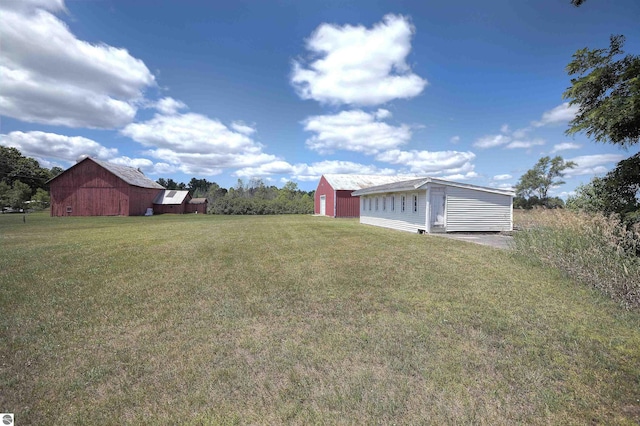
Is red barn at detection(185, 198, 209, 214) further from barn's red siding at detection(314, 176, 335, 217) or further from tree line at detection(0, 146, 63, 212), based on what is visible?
tree line at detection(0, 146, 63, 212)

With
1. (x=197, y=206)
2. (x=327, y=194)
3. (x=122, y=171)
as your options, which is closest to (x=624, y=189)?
(x=327, y=194)

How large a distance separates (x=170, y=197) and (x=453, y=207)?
119ft

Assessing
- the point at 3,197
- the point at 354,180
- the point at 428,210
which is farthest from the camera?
the point at 3,197

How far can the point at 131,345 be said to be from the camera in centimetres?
405

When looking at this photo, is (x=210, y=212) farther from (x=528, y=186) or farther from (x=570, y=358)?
(x=528, y=186)

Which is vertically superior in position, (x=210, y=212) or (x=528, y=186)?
(x=528, y=186)

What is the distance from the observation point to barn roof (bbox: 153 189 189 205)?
4012 cm

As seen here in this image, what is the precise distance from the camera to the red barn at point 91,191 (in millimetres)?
31031

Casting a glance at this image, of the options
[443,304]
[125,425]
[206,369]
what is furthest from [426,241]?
[125,425]

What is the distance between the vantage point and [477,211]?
52.0 ft

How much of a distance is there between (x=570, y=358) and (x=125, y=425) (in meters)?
4.80

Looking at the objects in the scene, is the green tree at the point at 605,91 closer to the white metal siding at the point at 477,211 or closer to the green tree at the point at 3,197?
the white metal siding at the point at 477,211

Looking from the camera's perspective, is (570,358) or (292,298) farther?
(292,298)

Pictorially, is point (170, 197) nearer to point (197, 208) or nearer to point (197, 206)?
point (197, 206)
